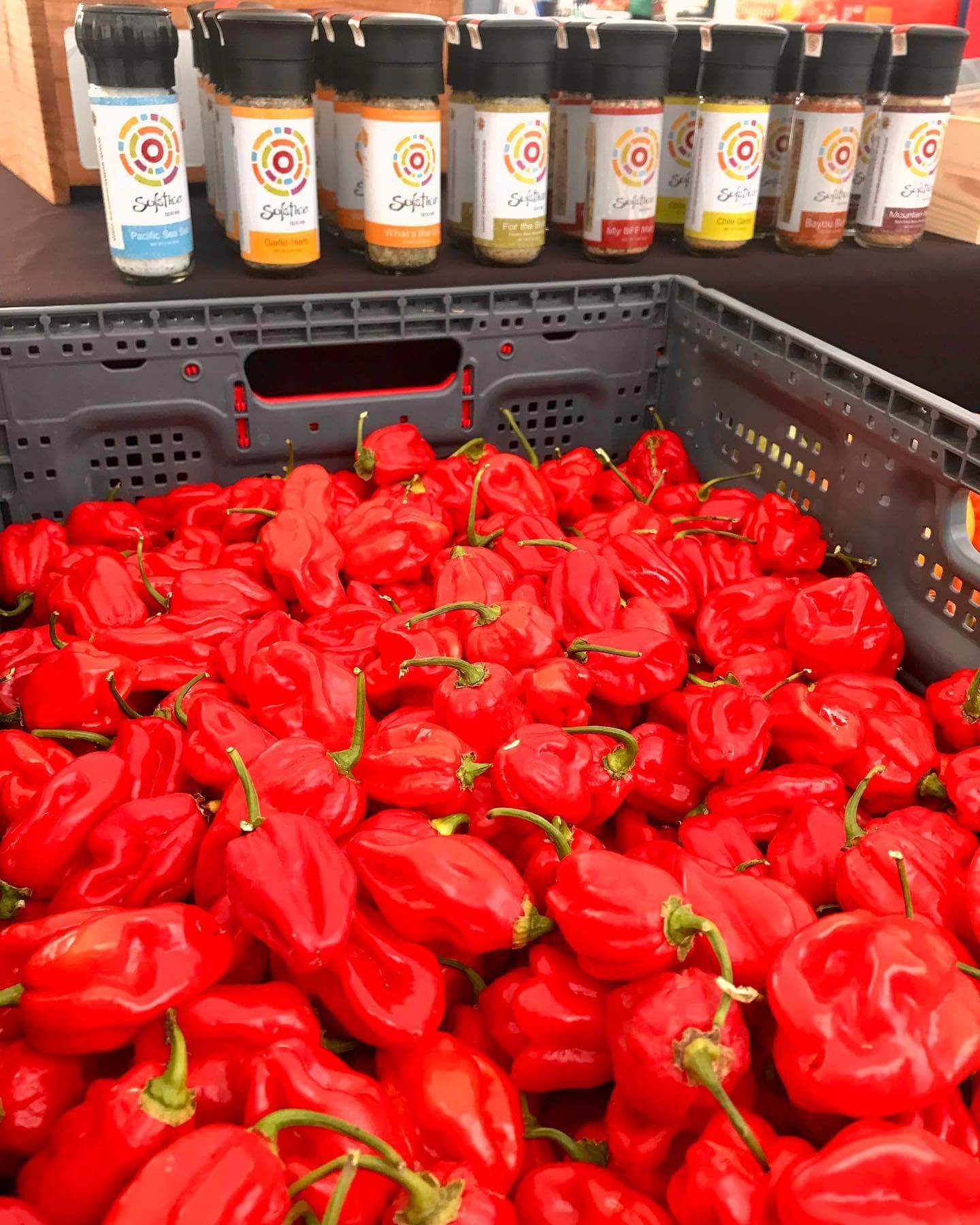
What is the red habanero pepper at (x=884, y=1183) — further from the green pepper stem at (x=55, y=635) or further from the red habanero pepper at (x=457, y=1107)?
the green pepper stem at (x=55, y=635)

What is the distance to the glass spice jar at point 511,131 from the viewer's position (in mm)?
1782

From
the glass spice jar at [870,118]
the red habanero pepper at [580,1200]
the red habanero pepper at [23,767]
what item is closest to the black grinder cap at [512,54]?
the glass spice jar at [870,118]

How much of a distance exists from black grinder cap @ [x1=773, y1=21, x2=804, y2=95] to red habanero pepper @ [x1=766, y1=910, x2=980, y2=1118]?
182 centimetres

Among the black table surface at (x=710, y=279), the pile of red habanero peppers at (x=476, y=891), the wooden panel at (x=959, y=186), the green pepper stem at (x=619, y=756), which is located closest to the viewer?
the pile of red habanero peppers at (x=476, y=891)

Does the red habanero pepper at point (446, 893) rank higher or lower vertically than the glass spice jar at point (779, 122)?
lower

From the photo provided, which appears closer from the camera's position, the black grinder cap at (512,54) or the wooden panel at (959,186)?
the black grinder cap at (512,54)

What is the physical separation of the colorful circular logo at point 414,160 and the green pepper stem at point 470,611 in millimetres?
738

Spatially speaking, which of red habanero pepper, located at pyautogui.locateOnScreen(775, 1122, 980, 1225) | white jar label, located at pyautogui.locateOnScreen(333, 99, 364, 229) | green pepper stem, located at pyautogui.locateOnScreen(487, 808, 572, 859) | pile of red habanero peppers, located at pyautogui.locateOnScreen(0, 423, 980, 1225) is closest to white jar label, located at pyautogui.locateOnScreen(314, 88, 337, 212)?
white jar label, located at pyautogui.locateOnScreen(333, 99, 364, 229)

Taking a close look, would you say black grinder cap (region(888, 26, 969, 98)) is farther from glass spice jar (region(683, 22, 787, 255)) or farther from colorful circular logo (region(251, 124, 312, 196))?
colorful circular logo (region(251, 124, 312, 196))

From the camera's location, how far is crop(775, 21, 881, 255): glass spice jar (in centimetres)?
204

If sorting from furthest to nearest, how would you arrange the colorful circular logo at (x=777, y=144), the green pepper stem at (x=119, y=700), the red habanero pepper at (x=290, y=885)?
1. the colorful circular logo at (x=777, y=144)
2. the green pepper stem at (x=119, y=700)
3. the red habanero pepper at (x=290, y=885)

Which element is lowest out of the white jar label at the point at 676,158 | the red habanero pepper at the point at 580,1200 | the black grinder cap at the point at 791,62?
the red habanero pepper at the point at 580,1200

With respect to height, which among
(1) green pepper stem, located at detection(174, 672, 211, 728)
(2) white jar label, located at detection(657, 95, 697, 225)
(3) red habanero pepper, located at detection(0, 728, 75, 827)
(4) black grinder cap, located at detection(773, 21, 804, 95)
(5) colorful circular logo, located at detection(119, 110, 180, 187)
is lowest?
(3) red habanero pepper, located at detection(0, 728, 75, 827)

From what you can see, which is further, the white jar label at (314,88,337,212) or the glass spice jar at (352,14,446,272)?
the white jar label at (314,88,337,212)
